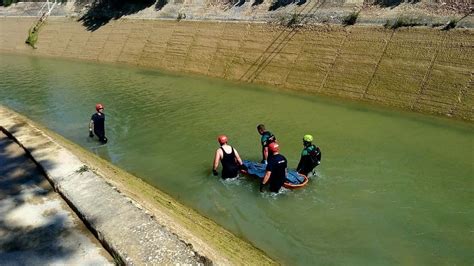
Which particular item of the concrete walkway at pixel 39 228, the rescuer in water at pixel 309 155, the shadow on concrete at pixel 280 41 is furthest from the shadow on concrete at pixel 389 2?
the concrete walkway at pixel 39 228

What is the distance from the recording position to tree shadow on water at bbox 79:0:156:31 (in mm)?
32531

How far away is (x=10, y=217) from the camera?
685 centimetres

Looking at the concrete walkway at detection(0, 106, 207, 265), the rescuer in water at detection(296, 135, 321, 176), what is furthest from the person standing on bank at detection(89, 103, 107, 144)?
the rescuer in water at detection(296, 135, 321, 176)

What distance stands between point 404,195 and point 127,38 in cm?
2526

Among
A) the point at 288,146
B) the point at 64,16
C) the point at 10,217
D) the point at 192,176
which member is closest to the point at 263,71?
the point at 288,146

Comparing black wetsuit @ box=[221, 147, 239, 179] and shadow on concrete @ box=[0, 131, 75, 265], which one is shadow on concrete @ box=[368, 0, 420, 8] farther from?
shadow on concrete @ box=[0, 131, 75, 265]

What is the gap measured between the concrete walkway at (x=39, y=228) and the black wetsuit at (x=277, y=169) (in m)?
4.65

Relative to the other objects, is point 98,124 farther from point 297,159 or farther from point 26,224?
point 26,224

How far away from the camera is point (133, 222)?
20.4 ft

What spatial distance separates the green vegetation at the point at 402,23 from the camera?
1842 cm

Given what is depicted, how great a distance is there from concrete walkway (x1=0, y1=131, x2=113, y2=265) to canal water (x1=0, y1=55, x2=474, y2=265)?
350 cm

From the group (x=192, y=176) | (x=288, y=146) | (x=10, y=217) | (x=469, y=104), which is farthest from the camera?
(x=469, y=104)

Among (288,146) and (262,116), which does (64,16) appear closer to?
(262,116)

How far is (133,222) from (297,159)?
23.3 ft
